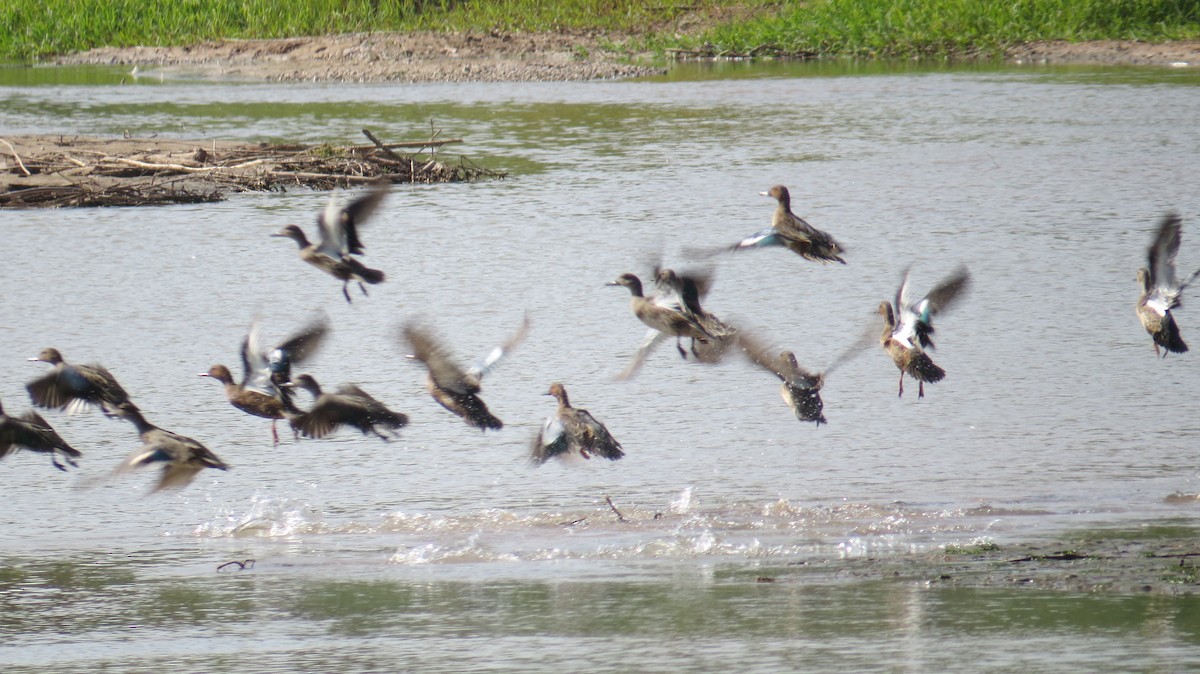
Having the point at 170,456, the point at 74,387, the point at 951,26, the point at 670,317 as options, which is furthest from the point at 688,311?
the point at 951,26

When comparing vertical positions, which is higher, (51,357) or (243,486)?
(51,357)

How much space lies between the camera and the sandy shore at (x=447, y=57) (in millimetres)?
27625

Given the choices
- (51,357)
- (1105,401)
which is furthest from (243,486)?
(1105,401)

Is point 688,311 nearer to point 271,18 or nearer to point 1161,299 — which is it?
point 1161,299

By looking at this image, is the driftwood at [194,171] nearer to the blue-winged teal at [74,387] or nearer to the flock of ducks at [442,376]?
the flock of ducks at [442,376]

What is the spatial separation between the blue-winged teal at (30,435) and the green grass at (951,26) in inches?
900

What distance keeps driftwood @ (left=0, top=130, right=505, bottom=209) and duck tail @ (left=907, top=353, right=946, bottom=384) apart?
7.85m

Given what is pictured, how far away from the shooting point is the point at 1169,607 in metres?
5.83

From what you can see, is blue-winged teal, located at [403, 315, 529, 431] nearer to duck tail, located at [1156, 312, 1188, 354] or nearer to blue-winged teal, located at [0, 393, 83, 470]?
blue-winged teal, located at [0, 393, 83, 470]

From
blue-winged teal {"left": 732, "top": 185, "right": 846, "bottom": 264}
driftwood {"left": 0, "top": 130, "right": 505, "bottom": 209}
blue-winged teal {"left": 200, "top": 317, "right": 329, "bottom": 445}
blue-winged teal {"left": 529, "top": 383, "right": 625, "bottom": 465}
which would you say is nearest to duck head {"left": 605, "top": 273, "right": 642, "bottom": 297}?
blue-winged teal {"left": 732, "top": 185, "right": 846, "bottom": 264}

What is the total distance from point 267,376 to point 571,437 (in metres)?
1.44

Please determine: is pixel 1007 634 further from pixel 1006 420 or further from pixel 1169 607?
pixel 1006 420

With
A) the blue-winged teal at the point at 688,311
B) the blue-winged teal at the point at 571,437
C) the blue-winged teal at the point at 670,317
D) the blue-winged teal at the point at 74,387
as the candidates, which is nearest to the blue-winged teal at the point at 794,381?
the blue-winged teal at the point at 688,311

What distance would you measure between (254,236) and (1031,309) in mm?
6083
